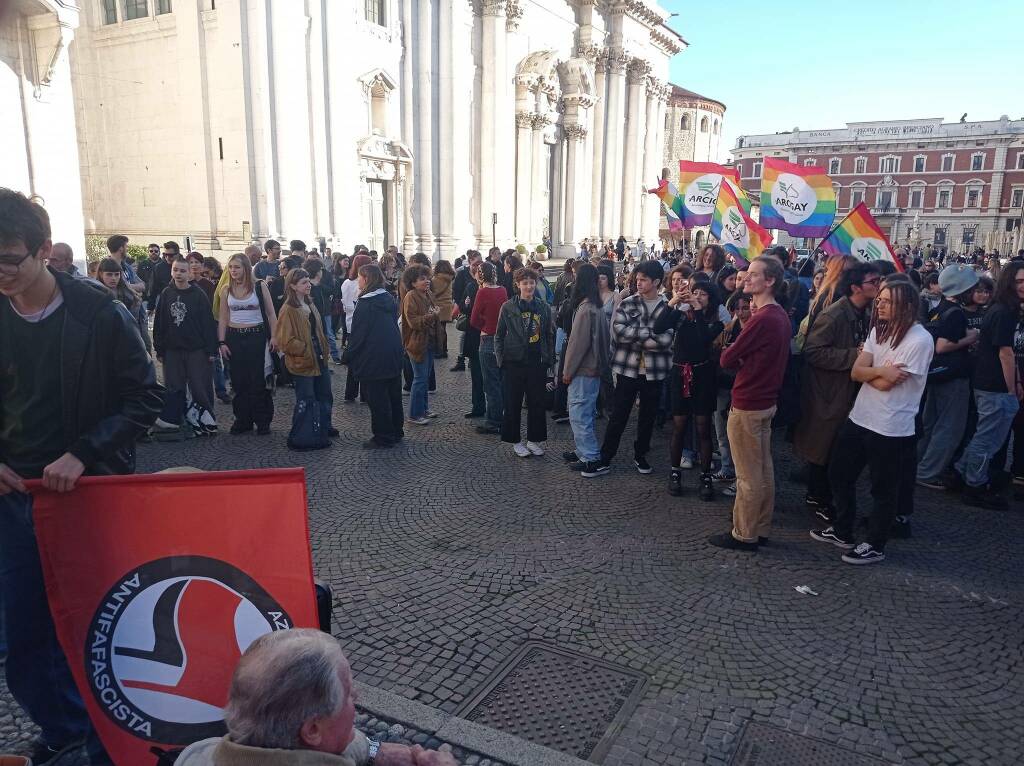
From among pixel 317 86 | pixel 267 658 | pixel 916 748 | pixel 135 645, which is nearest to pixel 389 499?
pixel 135 645

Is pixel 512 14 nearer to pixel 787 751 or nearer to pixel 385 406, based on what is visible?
pixel 385 406

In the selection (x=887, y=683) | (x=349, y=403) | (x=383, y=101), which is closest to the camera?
(x=887, y=683)

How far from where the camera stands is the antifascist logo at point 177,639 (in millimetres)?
2365

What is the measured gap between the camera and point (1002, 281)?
19.8 feet

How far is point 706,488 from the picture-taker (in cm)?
648

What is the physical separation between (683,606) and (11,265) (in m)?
4.01

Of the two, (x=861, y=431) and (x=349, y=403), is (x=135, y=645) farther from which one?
Result: (x=349, y=403)

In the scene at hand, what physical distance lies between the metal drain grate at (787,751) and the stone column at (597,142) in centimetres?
3696

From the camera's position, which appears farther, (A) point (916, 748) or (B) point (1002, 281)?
(B) point (1002, 281)

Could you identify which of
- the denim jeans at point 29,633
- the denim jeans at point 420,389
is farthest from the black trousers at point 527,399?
the denim jeans at point 29,633

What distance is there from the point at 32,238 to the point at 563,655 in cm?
326

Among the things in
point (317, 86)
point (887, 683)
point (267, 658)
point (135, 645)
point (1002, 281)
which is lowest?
point (887, 683)

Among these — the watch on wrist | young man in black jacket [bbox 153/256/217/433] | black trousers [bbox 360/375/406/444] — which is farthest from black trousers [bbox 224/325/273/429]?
the watch on wrist

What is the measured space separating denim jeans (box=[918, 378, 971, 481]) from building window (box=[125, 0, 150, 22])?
76.2 ft
